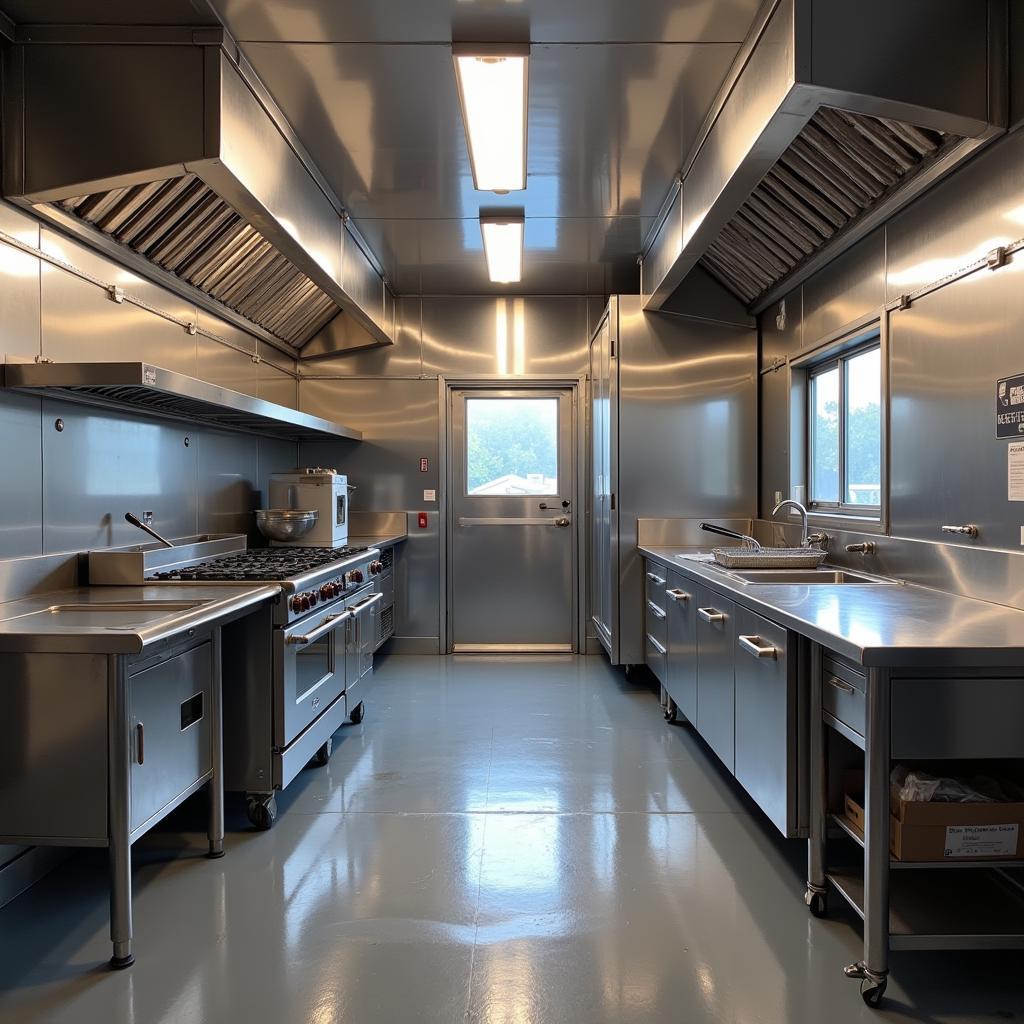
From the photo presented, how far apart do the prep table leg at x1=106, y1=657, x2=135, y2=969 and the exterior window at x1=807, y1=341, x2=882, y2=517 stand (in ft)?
9.13

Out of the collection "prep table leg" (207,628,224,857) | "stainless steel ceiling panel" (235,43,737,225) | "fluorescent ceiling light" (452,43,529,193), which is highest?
"stainless steel ceiling panel" (235,43,737,225)

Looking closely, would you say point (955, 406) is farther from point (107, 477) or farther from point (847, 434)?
point (107, 477)

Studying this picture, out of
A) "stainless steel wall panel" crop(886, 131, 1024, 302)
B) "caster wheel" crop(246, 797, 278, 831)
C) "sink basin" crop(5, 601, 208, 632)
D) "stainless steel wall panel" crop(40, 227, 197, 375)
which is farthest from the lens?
"caster wheel" crop(246, 797, 278, 831)

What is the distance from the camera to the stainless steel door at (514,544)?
5.85 metres

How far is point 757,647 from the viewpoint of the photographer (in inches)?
94.8

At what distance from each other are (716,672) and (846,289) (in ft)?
5.93

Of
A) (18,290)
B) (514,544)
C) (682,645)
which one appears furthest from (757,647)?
(514,544)

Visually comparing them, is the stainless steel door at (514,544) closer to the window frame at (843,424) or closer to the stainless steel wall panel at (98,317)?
the window frame at (843,424)

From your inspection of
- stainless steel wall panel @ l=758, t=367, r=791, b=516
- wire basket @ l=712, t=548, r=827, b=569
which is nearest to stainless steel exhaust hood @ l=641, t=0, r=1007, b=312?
stainless steel wall panel @ l=758, t=367, r=791, b=516

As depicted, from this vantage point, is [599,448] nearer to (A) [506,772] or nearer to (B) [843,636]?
(A) [506,772]

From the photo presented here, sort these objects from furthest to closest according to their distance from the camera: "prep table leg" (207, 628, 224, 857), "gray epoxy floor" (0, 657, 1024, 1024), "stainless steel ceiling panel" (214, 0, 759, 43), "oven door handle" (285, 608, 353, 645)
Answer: "oven door handle" (285, 608, 353, 645), "prep table leg" (207, 628, 224, 857), "stainless steel ceiling panel" (214, 0, 759, 43), "gray epoxy floor" (0, 657, 1024, 1024)

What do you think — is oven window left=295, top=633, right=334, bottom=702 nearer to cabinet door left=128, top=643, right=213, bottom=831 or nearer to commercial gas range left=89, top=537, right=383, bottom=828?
commercial gas range left=89, top=537, right=383, bottom=828

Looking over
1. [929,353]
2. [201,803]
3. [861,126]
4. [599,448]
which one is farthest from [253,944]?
[599,448]

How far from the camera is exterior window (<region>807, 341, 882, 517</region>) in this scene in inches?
132
